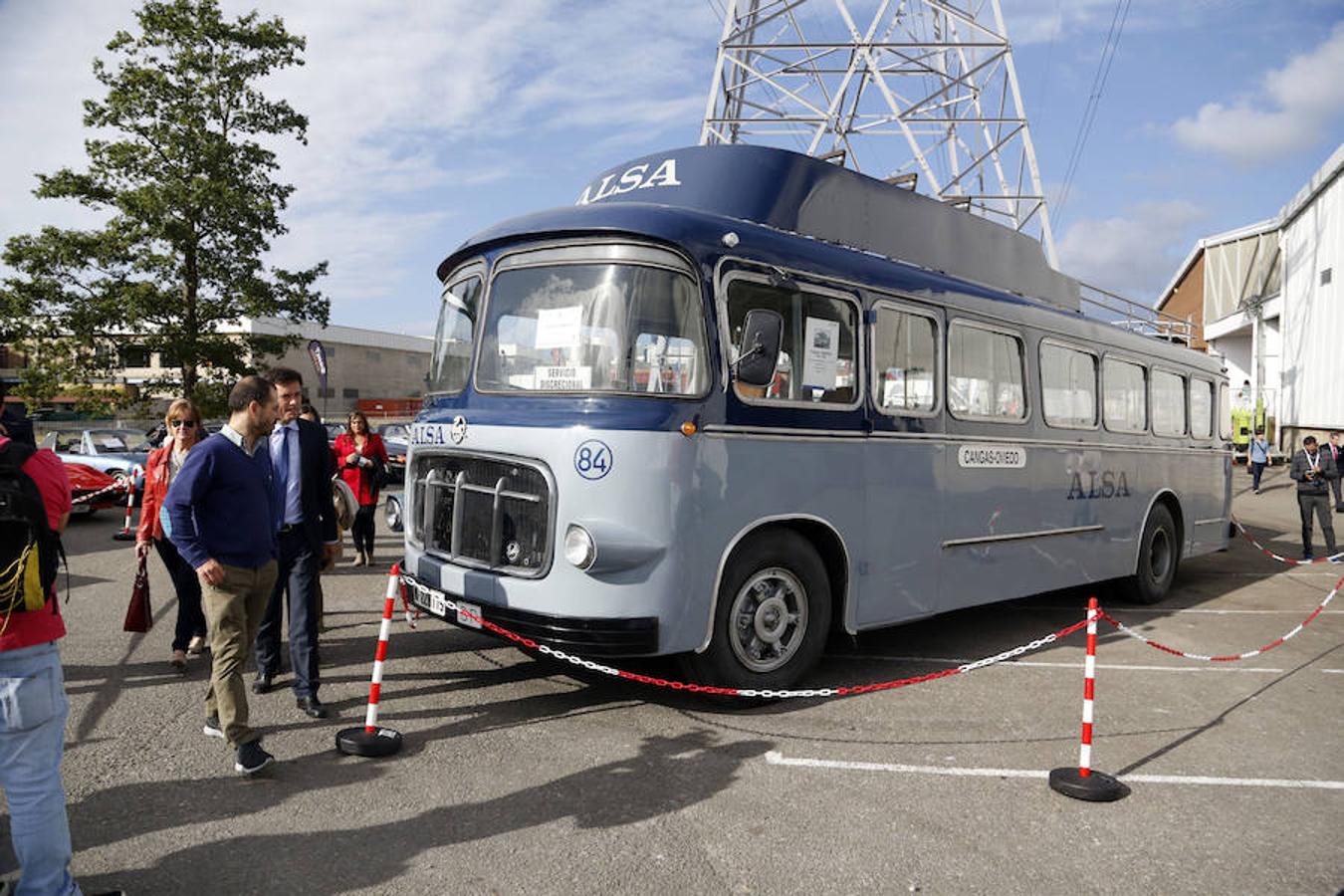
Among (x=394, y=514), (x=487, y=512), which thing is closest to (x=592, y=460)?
(x=487, y=512)

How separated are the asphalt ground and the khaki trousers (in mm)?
293

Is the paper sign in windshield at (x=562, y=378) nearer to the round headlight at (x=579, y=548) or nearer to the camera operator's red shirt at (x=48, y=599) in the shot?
the round headlight at (x=579, y=548)

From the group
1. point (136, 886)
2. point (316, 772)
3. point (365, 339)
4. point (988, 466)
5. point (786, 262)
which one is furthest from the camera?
point (365, 339)

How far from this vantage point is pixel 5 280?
799 inches

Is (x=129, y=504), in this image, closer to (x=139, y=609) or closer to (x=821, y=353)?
(x=139, y=609)

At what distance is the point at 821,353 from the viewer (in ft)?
19.3

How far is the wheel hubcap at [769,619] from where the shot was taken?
18.0ft

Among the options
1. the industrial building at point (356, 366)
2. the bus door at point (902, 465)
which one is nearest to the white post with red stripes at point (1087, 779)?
the bus door at point (902, 465)

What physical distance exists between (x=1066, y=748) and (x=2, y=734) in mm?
4846

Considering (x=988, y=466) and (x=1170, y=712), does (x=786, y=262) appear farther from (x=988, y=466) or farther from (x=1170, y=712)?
(x=1170, y=712)

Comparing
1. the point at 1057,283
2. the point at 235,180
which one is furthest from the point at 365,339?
the point at 1057,283

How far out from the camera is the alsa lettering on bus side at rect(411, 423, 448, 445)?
5801 millimetres

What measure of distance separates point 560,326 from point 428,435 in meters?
1.26

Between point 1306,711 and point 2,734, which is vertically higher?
point 2,734
